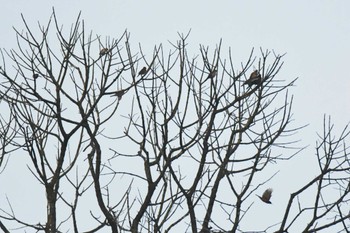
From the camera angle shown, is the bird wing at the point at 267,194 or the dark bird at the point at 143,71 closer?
the bird wing at the point at 267,194

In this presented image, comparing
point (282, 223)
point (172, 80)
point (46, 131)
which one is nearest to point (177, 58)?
point (172, 80)

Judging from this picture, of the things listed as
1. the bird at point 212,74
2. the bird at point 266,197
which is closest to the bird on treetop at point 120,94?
the bird at point 212,74

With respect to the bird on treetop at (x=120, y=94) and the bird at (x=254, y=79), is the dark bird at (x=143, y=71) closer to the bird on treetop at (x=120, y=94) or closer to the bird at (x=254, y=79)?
the bird on treetop at (x=120, y=94)

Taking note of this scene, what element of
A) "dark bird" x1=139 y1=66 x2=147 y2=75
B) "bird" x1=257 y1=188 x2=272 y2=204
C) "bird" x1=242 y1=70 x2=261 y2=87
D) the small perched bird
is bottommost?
"bird" x1=257 y1=188 x2=272 y2=204

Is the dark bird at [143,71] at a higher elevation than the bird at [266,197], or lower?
higher

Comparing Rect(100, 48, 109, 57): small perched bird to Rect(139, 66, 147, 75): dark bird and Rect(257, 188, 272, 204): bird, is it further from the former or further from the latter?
Rect(257, 188, 272, 204): bird

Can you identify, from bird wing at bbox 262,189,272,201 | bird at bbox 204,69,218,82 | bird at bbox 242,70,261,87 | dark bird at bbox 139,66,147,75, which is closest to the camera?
bird wing at bbox 262,189,272,201

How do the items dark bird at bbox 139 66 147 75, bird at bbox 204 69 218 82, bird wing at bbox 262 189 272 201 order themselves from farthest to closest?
dark bird at bbox 139 66 147 75
bird at bbox 204 69 218 82
bird wing at bbox 262 189 272 201

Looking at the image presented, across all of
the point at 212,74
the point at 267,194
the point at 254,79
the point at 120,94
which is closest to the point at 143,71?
the point at 120,94

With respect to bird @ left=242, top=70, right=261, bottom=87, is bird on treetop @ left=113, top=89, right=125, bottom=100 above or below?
above

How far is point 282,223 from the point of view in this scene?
241 inches


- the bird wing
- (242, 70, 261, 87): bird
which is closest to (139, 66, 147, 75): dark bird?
(242, 70, 261, 87): bird

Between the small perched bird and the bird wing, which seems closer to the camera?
the bird wing

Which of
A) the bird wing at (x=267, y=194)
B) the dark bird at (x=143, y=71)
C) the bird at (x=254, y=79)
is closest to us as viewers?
the bird wing at (x=267, y=194)
